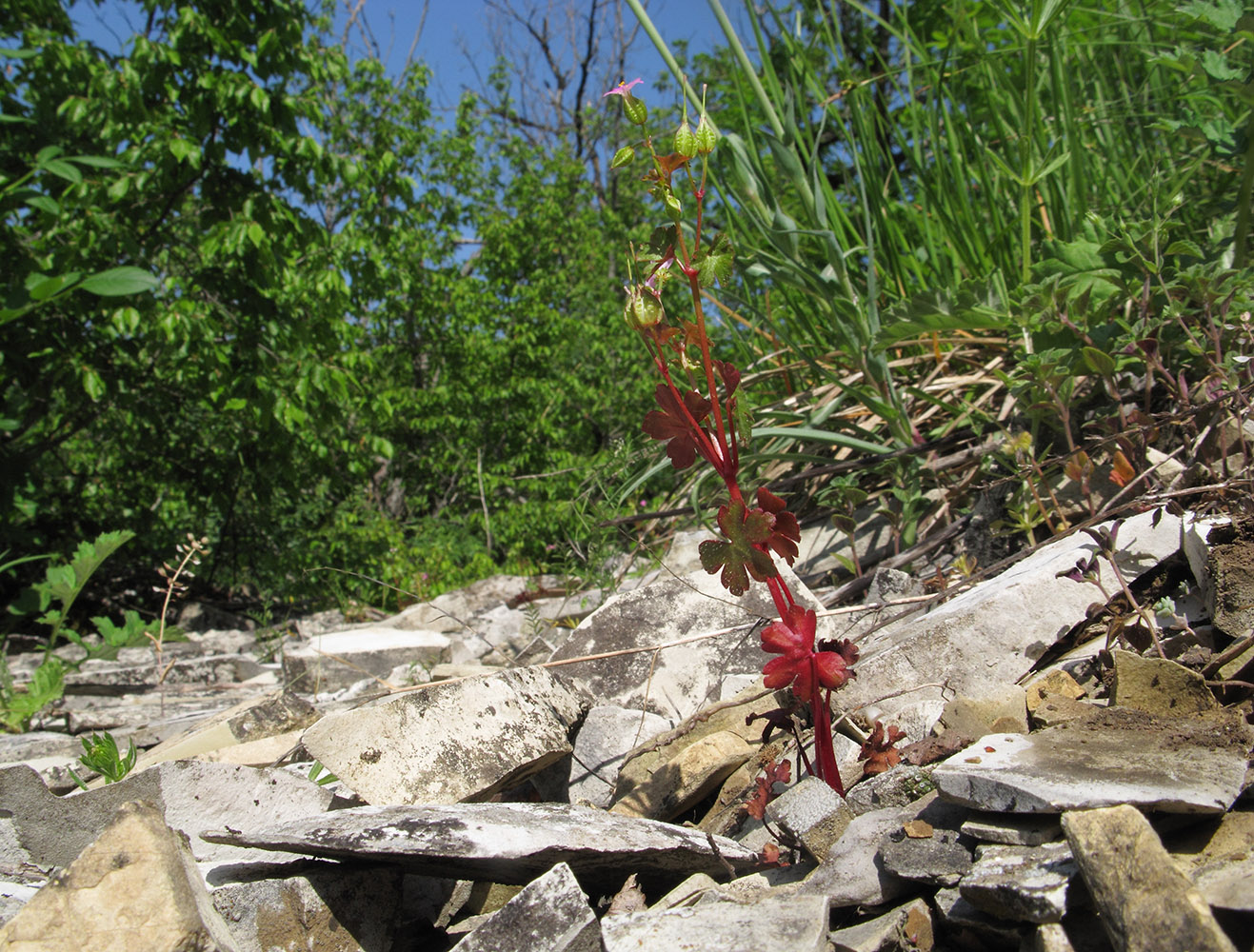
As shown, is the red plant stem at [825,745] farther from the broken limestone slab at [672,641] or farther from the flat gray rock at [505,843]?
the broken limestone slab at [672,641]

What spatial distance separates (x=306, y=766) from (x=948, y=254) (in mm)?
2176

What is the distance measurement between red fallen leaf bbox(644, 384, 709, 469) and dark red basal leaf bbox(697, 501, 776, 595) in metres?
0.10

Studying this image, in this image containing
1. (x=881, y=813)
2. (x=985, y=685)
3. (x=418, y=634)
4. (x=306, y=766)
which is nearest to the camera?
(x=881, y=813)

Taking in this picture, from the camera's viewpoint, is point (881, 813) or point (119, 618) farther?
point (119, 618)

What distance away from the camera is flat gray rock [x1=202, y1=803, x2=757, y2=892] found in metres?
0.89

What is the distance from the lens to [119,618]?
5445 mm

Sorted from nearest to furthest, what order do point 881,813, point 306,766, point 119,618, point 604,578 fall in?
point 881,813 < point 306,766 < point 604,578 < point 119,618

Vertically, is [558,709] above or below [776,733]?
above

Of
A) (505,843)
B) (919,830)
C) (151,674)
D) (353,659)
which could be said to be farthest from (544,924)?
(151,674)

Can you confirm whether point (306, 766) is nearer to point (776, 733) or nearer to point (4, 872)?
point (4, 872)

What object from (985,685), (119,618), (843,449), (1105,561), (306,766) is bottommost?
(985,685)

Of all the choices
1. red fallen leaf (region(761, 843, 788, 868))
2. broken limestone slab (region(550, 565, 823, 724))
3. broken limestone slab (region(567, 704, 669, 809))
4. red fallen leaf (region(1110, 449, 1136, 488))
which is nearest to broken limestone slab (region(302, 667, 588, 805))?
broken limestone slab (region(567, 704, 669, 809))

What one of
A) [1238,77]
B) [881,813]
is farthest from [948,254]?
[881,813]

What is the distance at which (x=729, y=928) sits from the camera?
78 cm
